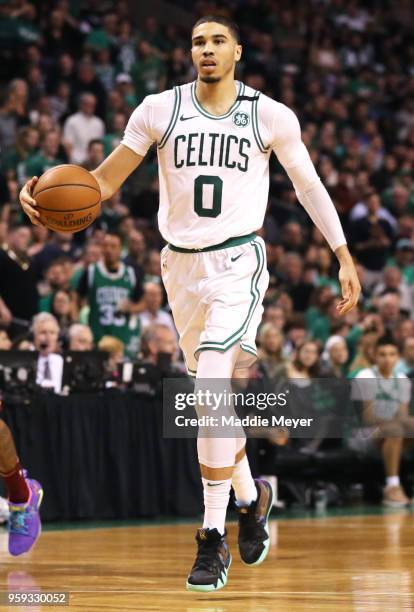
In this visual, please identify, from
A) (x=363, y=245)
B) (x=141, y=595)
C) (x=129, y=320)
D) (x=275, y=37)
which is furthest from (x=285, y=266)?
(x=141, y=595)

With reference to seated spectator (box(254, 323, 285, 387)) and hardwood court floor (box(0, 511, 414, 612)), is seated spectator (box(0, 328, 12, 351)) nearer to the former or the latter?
hardwood court floor (box(0, 511, 414, 612))

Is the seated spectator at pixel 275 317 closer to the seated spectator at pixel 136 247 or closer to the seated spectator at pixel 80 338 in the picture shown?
the seated spectator at pixel 136 247

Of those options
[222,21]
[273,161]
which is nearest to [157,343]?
[222,21]

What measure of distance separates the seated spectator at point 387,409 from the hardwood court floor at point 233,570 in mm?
2437

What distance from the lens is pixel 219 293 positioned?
6.04 meters

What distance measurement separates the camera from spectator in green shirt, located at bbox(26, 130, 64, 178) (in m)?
13.3

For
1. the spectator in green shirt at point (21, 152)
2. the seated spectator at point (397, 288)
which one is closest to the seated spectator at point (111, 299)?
the spectator in green shirt at point (21, 152)

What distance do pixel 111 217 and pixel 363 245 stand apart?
3952 millimetres

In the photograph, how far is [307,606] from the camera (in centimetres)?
Answer: 510

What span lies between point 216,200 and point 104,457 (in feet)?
14.5

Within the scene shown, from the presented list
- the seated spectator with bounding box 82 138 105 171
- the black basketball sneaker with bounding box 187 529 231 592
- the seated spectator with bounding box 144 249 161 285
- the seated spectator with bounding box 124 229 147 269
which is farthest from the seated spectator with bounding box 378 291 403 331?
the black basketball sneaker with bounding box 187 529 231 592

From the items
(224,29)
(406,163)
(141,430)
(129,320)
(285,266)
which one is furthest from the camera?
(406,163)

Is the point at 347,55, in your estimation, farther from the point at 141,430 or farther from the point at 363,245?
the point at 141,430

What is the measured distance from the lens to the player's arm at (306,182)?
247 inches
